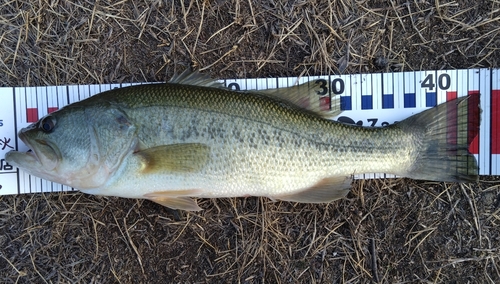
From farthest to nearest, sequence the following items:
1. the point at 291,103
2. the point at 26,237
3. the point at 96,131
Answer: the point at 26,237, the point at 291,103, the point at 96,131

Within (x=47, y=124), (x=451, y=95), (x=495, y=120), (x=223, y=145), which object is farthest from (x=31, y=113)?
(x=495, y=120)

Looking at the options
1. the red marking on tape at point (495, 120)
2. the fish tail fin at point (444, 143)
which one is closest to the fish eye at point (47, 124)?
the fish tail fin at point (444, 143)

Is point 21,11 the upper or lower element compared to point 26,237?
upper

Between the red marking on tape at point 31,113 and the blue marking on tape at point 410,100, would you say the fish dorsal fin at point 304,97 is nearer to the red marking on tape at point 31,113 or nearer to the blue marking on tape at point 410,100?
the blue marking on tape at point 410,100

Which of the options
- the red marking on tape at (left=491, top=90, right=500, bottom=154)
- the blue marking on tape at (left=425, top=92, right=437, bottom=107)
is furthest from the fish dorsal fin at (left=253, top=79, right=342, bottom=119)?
the red marking on tape at (left=491, top=90, right=500, bottom=154)

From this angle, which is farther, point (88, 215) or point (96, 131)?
point (88, 215)

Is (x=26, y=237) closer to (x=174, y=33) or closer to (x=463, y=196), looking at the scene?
(x=174, y=33)

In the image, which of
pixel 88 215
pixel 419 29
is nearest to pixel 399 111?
pixel 419 29
